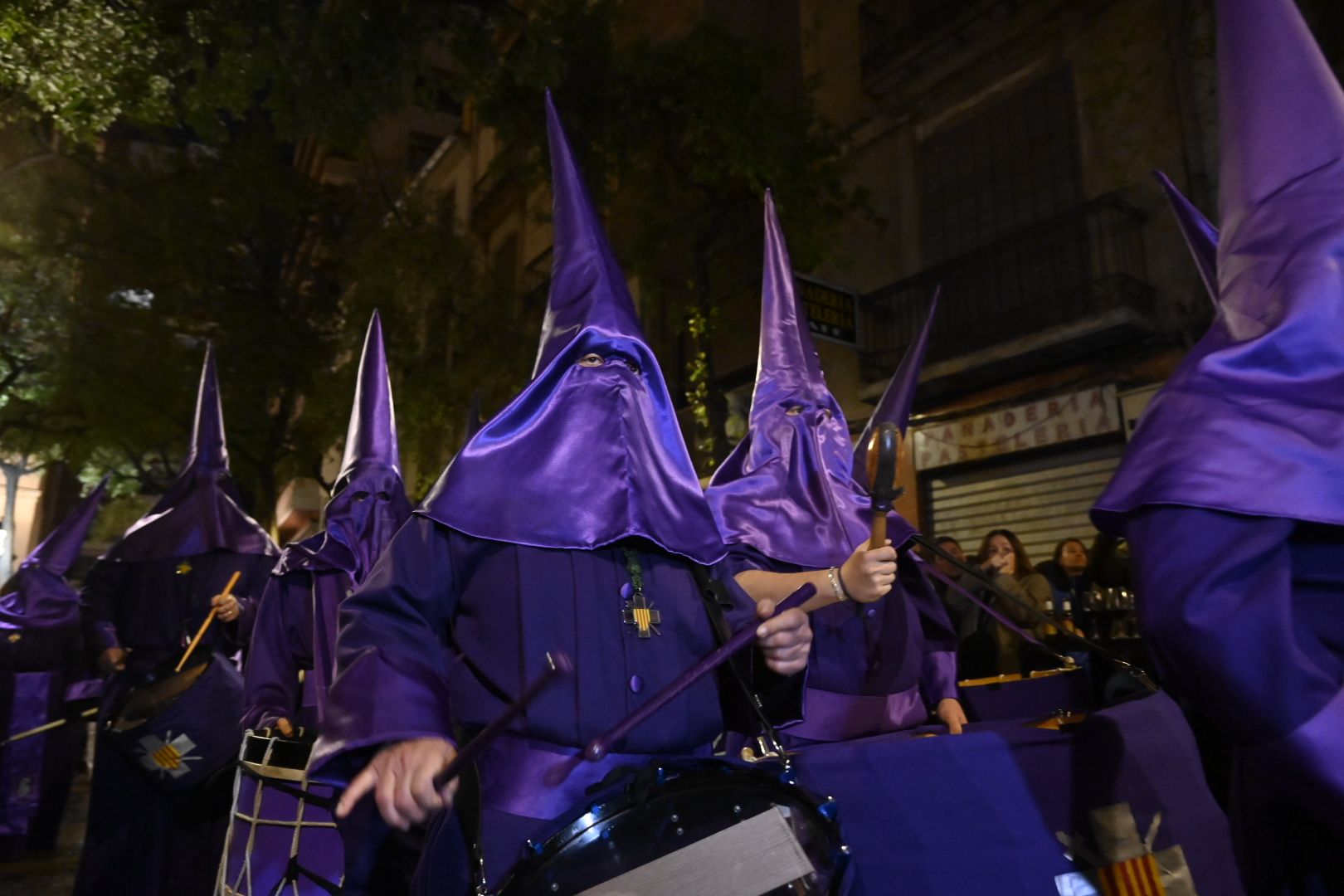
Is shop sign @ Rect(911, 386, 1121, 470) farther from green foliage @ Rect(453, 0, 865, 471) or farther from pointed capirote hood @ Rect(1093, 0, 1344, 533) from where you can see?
pointed capirote hood @ Rect(1093, 0, 1344, 533)

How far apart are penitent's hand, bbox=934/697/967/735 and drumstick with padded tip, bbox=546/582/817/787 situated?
2.04m

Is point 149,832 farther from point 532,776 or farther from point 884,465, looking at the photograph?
point 884,465

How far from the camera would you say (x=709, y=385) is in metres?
12.7

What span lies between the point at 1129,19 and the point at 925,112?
3276 millimetres

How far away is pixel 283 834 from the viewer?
3.73 m

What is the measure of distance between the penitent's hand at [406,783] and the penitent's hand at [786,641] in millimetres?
856

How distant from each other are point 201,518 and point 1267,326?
267 inches

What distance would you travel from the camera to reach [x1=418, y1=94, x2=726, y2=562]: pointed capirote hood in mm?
2484

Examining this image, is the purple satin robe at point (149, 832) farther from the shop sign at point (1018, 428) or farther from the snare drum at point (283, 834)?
the shop sign at point (1018, 428)

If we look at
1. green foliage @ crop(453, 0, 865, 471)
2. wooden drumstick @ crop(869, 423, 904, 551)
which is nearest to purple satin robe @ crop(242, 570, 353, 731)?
wooden drumstick @ crop(869, 423, 904, 551)

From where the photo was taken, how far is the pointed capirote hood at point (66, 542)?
28.0 ft

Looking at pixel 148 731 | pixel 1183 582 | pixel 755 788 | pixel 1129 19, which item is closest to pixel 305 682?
pixel 148 731

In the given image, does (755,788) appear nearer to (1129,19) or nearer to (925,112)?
(1129,19)

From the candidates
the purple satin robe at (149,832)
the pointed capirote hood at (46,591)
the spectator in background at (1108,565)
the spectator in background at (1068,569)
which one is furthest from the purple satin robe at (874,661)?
the pointed capirote hood at (46,591)
